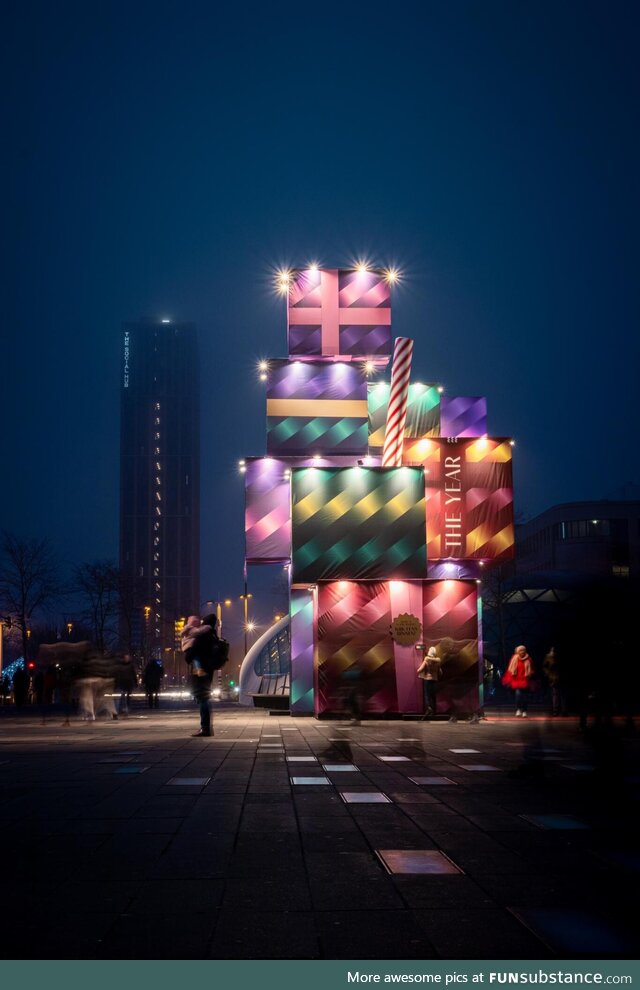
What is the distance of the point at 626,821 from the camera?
25.8ft

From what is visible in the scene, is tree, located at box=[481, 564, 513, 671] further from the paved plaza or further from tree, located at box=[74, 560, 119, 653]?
the paved plaza

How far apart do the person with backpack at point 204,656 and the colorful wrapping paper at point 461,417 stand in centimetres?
1773

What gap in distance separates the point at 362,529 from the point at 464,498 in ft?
12.5

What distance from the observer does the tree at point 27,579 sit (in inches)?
2441

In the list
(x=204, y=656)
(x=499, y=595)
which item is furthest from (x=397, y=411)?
(x=499, y=595)

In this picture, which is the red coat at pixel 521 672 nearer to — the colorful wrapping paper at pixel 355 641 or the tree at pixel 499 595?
the colorful wrapping paper at pixel 355 641

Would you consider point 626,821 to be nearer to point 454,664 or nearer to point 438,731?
point 438,731

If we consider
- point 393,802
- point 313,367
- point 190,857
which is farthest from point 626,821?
point 313,367

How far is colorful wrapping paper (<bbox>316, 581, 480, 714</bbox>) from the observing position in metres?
28.8

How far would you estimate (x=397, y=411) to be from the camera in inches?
1195

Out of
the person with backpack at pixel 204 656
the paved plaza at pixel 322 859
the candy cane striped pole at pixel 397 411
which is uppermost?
the candy cane striped pole at pixel 397 411

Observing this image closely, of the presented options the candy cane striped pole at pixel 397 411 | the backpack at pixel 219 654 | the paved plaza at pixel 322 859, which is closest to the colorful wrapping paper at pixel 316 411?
the candy cane striped pole at pixel 397 411

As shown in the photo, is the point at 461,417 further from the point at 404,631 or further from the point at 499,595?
the point at 499,595

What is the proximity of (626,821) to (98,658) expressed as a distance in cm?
2183
